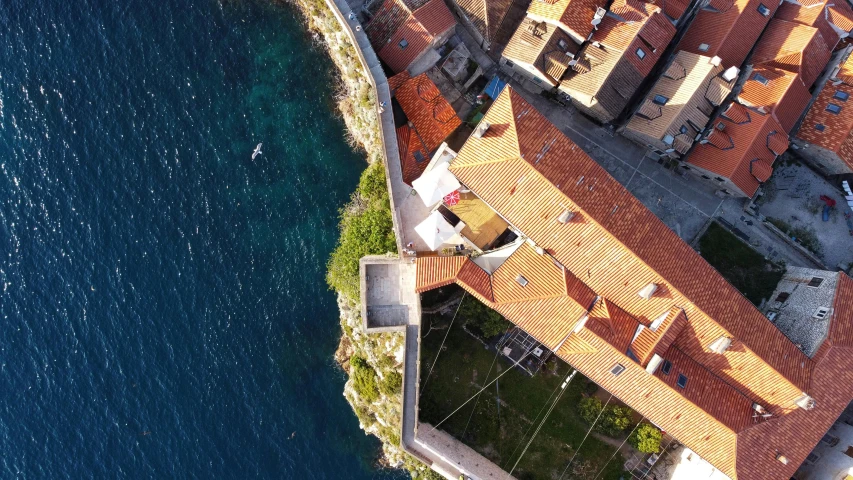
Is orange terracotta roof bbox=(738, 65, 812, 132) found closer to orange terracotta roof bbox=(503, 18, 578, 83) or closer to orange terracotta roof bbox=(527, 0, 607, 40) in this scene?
orange terracotta roof bbox=(527, 0, 607, 40)

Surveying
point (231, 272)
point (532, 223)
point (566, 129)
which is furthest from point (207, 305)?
point (566, 129)

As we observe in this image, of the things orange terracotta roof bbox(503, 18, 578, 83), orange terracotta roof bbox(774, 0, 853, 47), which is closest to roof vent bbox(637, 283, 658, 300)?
orange terracotta roof bbox(503, 18, 578, 83)

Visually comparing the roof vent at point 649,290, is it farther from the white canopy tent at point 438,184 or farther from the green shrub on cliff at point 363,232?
the green shrub on cliff at point 363,232

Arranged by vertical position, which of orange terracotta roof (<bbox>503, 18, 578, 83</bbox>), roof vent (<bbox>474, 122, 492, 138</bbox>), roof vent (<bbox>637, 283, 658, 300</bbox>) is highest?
orange terracotta roof (<bbox>503, 18, 578, 83</bbox>)

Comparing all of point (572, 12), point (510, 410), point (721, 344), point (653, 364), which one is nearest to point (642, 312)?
point (653, 364)

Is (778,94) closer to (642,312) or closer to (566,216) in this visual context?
(642,312)

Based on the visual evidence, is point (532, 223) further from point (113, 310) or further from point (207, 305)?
point (113, 310)
